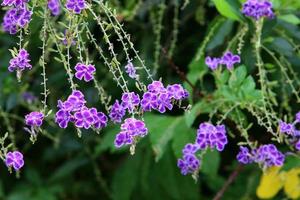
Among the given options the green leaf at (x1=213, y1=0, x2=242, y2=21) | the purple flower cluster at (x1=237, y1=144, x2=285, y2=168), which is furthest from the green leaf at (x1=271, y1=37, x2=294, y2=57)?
the purple flower cluster at (x1=237, y1=144, x2=285, y2=168)

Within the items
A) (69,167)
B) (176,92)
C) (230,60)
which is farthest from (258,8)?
(69,167)

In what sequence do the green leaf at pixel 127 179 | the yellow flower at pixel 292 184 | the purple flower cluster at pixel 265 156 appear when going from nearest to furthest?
the purple flower cluster at pixel 265 156 < the yellow flower at pixel 292 184 < the green leaf at pixel 127 179

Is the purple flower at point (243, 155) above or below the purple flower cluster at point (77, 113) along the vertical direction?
below

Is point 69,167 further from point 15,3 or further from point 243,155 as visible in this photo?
point 15,3

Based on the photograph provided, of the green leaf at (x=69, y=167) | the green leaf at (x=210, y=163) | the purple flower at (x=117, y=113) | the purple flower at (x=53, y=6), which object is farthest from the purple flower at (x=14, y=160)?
the green leaf at (x=69, y=167)

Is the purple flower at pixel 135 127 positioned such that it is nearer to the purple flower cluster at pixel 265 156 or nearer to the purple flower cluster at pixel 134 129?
the purple flower cluster at pixel 134 129

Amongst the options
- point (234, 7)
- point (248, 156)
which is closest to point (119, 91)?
point (234, 7)
